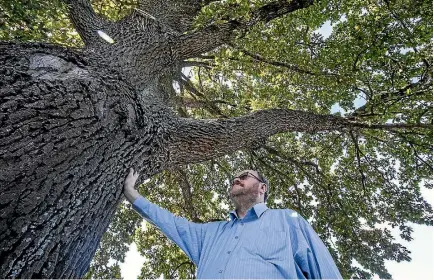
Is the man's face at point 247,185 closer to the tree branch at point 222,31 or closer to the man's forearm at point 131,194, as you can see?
the man's forearm at point 131,194

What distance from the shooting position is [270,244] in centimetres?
217

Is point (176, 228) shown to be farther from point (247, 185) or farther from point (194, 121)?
point (194, 121)

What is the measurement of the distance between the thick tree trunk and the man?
0.36 meters

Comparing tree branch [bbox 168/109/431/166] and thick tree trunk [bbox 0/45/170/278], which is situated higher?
tree branch [bbox 168/109/431/166]

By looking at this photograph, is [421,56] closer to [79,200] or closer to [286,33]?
[286,33]

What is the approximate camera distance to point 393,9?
5672 millimetres

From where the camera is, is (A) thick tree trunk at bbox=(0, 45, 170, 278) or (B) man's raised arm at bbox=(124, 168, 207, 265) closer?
(A) thick tree trunk at bbox=(0, 45, 170, 278)

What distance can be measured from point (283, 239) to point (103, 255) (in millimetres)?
5613

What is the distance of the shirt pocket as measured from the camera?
208cm

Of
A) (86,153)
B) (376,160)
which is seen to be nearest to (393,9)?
(376,160)

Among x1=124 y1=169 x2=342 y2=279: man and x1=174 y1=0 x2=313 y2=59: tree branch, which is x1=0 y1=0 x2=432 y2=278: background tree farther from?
x1=124 y1=169 x2=342 y2=279: man

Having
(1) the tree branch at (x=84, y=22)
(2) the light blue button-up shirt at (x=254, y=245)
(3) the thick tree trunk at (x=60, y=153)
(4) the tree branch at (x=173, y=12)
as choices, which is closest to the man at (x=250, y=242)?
(2) the light blue button-up shirt at (x=254, y=245)

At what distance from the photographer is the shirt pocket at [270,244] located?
208 cm

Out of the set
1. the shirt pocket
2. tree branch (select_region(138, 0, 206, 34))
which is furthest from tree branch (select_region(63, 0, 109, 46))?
the shirt pocket
